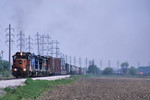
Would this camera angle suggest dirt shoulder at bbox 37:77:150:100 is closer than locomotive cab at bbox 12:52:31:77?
Yes

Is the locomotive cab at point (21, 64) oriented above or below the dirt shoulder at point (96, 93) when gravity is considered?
above

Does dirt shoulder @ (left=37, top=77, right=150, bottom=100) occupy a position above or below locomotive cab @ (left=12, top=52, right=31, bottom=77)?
below

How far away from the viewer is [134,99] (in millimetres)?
22047

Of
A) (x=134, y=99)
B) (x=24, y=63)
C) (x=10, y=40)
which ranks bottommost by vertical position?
(x=134, y=99)

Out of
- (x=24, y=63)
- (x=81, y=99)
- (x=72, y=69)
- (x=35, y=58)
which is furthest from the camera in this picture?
(x=72, y=69)

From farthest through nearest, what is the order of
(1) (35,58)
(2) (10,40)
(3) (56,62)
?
(3) (56,62) → (2) (10,40) → (1) (35,58)

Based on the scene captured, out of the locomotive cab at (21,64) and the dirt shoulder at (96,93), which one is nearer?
the dirt shoulder at (96,93)

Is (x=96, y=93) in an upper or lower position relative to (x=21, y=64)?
lower

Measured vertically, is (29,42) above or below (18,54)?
above

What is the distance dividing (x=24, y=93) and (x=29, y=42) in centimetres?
5085

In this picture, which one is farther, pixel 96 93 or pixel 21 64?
pixel 21 64

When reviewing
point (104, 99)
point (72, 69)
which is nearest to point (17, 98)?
point (104, 99)

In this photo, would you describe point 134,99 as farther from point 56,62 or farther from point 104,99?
point 56,62

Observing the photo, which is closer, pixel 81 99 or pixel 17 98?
pixel 17 98
